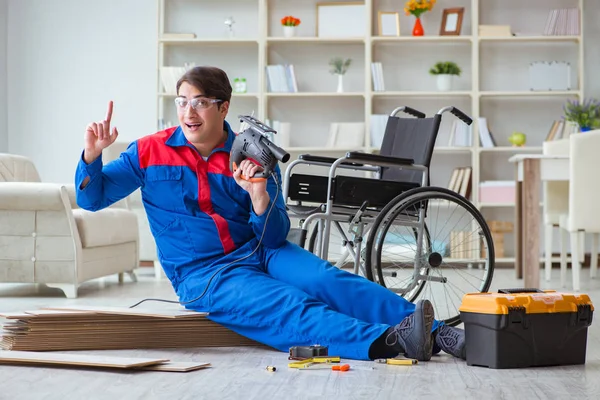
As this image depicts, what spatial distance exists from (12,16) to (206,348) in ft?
15.7

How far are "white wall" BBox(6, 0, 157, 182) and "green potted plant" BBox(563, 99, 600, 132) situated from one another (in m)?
3.05

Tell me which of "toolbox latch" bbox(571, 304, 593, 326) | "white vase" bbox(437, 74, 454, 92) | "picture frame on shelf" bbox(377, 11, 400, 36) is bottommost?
"toolbox latch" bbox(571, 304, 593, 326)

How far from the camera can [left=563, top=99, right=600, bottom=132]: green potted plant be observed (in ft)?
19.7

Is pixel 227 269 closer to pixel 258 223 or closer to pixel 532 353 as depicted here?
pixel 258 223

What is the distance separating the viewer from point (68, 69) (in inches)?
260

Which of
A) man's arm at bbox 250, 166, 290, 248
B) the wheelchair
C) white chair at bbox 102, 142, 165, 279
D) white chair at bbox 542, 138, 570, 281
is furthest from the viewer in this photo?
white chair at bbox 102, 142, 165, 279

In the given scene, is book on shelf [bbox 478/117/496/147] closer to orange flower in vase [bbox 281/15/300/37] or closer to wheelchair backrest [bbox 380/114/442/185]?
orange flower in vase [bbox 281/15/300/37]

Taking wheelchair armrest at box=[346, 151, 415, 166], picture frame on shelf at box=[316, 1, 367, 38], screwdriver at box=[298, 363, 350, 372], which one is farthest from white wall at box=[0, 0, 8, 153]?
screwdriver at box=[298, 363, 350, 372]

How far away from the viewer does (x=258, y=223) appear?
258cm

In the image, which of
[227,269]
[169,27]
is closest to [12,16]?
[169,27]

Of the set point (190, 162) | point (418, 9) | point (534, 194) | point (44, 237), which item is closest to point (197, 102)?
point (190, 162)

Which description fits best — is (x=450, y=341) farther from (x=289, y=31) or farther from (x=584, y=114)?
(x=289, y=31)

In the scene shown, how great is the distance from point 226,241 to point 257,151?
0.32 meters

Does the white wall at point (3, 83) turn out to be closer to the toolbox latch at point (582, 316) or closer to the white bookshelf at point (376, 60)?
the white bookshelf at point (376, 60)
